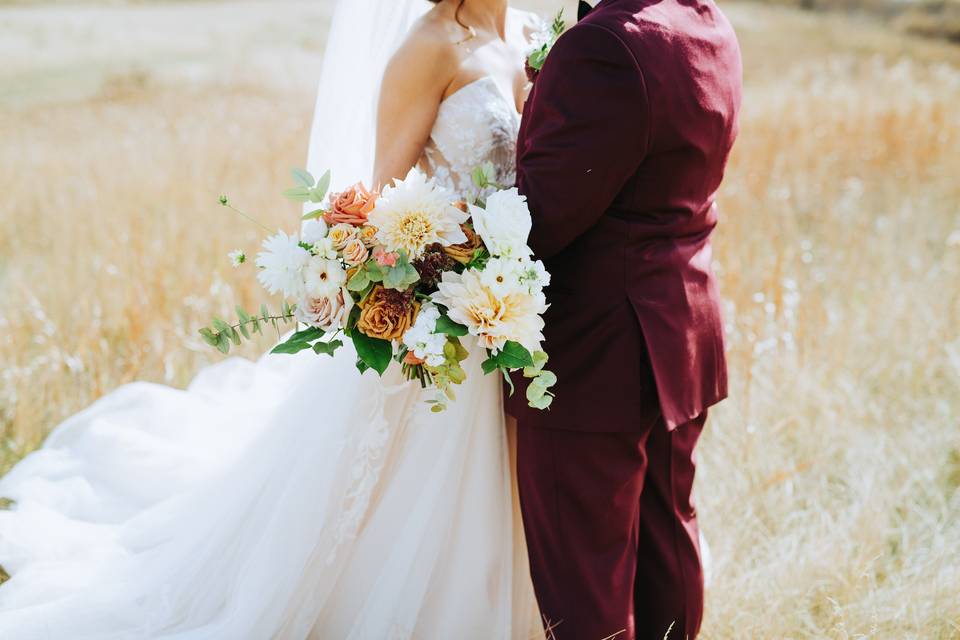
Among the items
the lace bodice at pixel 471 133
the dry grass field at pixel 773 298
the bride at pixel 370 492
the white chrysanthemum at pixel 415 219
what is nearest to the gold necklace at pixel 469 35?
the bride at pixel 370 492

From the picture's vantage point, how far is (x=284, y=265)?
2.01 m

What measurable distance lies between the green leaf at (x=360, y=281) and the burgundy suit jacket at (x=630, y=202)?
445 mm

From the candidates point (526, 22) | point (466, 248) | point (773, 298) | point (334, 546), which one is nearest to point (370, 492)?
point (334, 546)

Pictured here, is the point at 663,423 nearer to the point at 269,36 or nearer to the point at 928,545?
the point at 928,545

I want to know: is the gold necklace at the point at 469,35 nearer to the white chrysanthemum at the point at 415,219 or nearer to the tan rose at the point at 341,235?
the white chrysanthemum at the point at 415,219

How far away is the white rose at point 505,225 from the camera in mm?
1976

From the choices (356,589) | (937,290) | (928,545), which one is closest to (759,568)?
(928,545)

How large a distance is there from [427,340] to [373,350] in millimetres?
171

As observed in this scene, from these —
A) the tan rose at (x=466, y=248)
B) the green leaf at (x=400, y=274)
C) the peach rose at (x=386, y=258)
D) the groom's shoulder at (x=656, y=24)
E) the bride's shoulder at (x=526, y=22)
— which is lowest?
the green leaf at (x=400, y=274)

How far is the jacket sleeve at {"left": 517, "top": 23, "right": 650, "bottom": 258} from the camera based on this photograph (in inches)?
78.7

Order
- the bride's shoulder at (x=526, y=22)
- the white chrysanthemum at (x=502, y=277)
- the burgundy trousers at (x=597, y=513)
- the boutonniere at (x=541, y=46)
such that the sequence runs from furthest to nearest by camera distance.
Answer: the bride's shoulder at (x=526, y=22) < the boutonniere at (x=541, y=46) < the burgundy trousers at (x=597, y=513) < the white chrysanthemum at (x=502, y=277)

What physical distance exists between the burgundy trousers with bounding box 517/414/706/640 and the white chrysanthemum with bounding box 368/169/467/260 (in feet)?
2.25

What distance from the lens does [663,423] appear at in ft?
8.12

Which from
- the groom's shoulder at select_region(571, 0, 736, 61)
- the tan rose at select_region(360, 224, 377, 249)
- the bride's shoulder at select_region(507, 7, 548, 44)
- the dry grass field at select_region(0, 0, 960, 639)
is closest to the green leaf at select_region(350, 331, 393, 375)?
the tan rose at select_region(360, 224, 377, 249)
